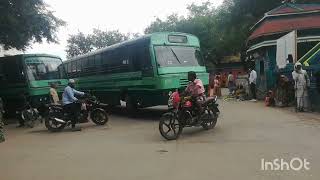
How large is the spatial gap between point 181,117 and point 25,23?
36.5 feet

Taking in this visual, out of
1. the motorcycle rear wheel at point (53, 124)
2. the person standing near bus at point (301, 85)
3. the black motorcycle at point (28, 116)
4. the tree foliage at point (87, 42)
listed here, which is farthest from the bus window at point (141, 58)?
the tree foliage at point (87, 42)

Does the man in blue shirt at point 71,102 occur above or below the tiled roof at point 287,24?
below

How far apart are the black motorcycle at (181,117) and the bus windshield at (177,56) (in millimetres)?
3486

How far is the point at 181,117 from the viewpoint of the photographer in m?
11.3

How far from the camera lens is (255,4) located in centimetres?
3612

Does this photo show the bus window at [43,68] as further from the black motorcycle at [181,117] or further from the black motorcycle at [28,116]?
the black motorcycle at [181,117]

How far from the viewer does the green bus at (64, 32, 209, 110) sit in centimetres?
1520

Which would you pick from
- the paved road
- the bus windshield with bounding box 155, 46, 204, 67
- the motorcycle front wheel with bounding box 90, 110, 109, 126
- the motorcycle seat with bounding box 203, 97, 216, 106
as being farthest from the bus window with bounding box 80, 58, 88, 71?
the motorcycle seat with bounding box 203, 97, 216, 106

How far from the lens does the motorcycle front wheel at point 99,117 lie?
15469 mm

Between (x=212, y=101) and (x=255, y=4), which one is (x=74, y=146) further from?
(x=255, y=4)

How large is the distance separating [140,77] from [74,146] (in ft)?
18.1

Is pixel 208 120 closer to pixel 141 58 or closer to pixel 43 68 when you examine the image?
Answer: pixel 141 58

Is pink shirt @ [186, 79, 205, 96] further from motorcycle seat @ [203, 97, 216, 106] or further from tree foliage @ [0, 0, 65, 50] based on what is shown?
tree foliage @ [0, 0, 65, 50]

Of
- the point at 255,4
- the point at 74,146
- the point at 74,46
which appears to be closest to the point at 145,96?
the point at 74,146
